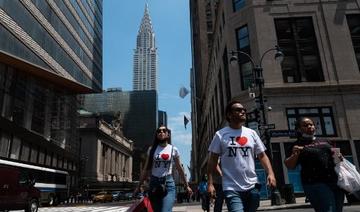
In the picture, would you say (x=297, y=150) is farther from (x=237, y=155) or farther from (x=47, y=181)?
(x=47, y=181)

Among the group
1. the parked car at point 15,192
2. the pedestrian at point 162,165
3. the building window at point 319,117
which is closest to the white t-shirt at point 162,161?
the pedestrian at point 162,165

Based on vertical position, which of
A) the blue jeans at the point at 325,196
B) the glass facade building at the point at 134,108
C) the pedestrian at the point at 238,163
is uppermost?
the glass facade building at the point at 134,108

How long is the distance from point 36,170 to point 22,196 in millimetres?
13949

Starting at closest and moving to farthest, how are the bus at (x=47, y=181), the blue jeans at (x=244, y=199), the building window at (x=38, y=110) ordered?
1. the blue jeans at (x=244, y=199)
2. the bus at (x=47, y=181)
3. the building window at (x=38, y=110)

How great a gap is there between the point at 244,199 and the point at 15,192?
616 inches

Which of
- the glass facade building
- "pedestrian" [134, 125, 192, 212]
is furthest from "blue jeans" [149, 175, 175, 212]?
the glass facade building

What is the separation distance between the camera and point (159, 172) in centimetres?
625

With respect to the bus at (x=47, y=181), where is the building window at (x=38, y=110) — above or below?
above

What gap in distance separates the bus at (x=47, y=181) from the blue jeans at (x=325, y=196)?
27244mm

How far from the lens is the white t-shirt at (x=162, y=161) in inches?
247

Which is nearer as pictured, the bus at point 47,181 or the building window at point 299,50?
the building window at point 299,50

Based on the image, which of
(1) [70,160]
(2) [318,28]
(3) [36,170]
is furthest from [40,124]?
(2) [318,28]

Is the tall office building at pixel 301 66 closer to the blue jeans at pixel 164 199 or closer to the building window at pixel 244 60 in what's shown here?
the building window at pixel 244 60

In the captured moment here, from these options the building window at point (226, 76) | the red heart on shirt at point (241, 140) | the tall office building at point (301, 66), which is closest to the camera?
the red heart on shirt at point (241, 140)
